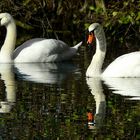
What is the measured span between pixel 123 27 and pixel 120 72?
7.89 m

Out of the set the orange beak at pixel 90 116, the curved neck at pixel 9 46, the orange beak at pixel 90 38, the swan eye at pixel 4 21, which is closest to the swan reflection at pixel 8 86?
the curved neck at pixel 9 46

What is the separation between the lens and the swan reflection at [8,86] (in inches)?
499

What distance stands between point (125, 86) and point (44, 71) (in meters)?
3.19

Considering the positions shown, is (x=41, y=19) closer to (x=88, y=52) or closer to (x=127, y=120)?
(x=88, y=52)

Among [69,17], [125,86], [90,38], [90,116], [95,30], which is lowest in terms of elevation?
[125,86]

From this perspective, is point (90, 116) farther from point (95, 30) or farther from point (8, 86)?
point (95, 30)

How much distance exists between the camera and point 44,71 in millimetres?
17516

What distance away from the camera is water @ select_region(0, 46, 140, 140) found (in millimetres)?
10742

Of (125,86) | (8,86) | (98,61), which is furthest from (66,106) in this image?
(98,61)

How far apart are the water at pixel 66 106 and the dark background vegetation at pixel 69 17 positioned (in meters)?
4.88

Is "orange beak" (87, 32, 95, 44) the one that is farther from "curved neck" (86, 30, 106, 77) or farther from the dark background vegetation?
the dark background vegetation

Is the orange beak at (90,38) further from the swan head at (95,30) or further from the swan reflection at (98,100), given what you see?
the swan reflection at (98,100)

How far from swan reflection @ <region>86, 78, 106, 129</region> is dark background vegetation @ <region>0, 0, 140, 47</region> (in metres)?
5.89

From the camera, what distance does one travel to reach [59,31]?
25312mm
